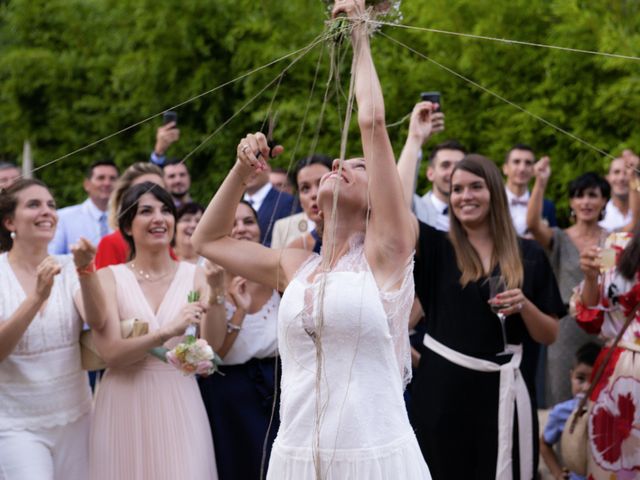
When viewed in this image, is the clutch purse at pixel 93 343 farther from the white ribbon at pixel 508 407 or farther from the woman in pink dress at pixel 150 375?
the white ribbon at pixel 508 407

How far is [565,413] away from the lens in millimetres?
6785

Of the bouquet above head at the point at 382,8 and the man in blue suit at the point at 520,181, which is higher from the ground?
the bouquet above head at the point at 382,8

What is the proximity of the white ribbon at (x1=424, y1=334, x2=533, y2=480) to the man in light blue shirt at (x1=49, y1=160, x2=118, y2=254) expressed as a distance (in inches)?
135

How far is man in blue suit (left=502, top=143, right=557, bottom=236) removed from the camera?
8.16 m

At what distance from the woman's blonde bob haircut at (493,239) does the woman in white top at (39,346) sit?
6.27 ft

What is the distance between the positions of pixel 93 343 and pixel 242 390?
0.87 meters

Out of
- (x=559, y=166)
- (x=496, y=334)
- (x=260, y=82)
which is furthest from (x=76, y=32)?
(x=496, y=334)

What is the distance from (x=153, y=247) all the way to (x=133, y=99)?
5.05 m

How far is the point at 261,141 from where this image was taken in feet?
13.3

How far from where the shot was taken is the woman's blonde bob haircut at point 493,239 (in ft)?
18.4

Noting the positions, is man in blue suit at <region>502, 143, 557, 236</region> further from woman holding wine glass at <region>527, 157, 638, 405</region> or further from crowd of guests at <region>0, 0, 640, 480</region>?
crowd of guests at <region>0, 0, 640, 480</region>

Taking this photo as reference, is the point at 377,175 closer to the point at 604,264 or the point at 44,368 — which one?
the point at 604,264

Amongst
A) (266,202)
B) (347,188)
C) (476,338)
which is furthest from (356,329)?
(266,202)

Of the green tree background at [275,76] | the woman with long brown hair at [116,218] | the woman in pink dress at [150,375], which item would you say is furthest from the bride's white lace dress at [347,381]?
the green tree background at [275,76]
